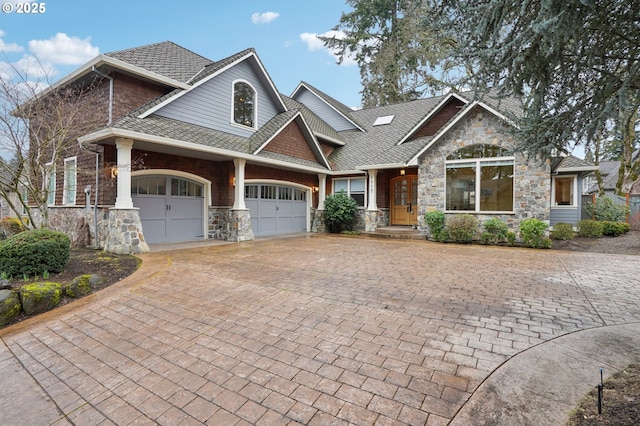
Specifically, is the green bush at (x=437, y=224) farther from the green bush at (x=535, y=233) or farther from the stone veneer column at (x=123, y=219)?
the stone veneer column at (x=123, y=219)

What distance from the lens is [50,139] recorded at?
7.04 m

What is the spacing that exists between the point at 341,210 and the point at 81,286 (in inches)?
407

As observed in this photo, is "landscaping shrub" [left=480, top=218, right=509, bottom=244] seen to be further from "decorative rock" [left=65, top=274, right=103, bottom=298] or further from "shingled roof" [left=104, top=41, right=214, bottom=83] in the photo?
"shingled roof" [left=104, top=41, right=214, bottom=83]

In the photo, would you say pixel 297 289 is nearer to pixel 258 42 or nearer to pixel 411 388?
Answer: pixel 411 388

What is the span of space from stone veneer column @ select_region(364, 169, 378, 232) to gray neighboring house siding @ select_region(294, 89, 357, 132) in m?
5.48

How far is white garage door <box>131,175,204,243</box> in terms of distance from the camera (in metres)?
9.66

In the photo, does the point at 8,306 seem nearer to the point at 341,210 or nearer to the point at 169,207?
the point at 169,207

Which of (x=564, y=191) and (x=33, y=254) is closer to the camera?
(x=33, y=254)

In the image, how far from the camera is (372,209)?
13867 millimetres

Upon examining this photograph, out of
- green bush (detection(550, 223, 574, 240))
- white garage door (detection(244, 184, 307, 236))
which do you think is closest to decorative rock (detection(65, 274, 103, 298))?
white garage door (detection(244, 184, 307, 236))

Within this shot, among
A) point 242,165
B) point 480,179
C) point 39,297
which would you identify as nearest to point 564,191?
point 480,179

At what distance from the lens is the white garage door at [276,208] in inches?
499

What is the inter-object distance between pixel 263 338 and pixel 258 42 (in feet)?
59.6

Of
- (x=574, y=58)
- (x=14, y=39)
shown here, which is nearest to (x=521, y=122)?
(x=574, y=58)
